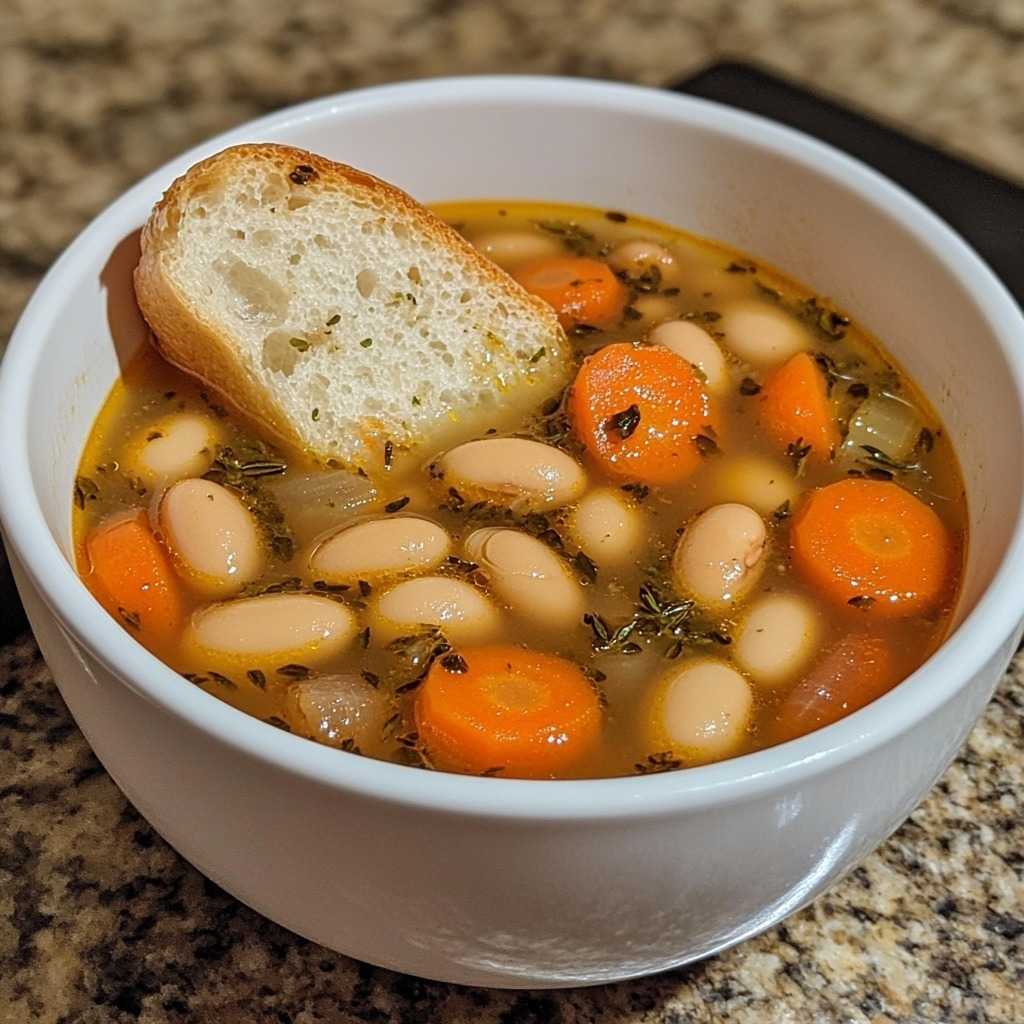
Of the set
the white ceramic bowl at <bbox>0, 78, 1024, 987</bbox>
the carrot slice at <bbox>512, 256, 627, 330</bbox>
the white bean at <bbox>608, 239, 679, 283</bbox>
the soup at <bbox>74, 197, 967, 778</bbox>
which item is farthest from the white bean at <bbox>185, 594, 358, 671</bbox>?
the white bean at <bbox>608, 239, 679, 283</bbox>

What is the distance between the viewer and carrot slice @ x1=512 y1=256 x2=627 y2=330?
50.8 inches

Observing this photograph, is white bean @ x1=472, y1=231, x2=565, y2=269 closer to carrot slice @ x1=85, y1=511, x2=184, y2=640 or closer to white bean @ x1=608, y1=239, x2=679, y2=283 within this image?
white bean @ x1=608, y1=239, x2=679, y2=283

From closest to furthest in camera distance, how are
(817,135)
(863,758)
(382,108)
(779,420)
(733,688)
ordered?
(863,758) → (733,688) → (779,420) → (382,108) → (817,135)

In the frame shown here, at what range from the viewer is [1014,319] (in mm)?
1059

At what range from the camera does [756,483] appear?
1109 mm

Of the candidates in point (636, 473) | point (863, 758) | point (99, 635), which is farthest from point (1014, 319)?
point (99, 635)

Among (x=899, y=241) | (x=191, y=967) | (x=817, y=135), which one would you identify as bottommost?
(x=191, y=967)

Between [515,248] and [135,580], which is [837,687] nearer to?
[135,580]

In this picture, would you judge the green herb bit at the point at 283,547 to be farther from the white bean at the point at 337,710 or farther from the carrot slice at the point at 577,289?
the carrot slice at the point at 577,289

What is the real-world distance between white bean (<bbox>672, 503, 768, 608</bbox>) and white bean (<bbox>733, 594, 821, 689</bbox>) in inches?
0.9

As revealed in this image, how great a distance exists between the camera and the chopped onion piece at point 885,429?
1.16 meters

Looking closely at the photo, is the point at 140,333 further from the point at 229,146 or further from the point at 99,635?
the point at 99,635

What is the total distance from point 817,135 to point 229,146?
34.8 inches

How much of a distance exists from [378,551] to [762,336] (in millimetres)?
455
